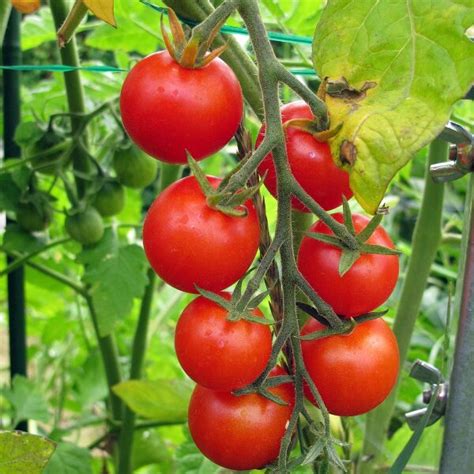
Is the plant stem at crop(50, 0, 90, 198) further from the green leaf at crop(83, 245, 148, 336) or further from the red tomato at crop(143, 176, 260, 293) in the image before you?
the red tomato at crop(143, 176, 260, 293)

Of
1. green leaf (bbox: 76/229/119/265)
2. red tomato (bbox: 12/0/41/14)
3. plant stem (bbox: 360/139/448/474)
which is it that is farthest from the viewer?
green leaf (bbox: 76/229/119/265)

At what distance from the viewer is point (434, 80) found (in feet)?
1.33

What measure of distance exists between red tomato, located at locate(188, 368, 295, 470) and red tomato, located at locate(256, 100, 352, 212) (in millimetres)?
120

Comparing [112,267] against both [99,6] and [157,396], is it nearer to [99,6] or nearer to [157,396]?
[157,396]

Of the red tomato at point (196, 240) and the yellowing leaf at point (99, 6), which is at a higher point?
the yellowing leaf at point (99, 6)

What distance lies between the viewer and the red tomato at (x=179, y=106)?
436mm

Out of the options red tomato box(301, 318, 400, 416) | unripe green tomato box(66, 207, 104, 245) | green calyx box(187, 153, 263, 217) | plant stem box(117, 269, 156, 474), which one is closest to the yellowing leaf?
green calyx box(187, 153, 263, 217)

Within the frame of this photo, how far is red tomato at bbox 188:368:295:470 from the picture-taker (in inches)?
19.0

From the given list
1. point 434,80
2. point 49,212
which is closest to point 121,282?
point 49,212

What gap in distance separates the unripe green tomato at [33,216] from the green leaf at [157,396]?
0.20 m

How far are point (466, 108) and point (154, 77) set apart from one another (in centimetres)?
67

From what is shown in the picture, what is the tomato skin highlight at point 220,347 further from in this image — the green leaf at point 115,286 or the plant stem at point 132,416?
the plant stem at point 132,416

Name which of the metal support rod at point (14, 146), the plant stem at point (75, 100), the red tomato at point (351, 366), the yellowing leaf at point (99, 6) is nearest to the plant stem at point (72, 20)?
the yellowing leaf at point (99, 6)

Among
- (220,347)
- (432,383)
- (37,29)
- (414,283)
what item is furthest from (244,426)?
(37,29)
